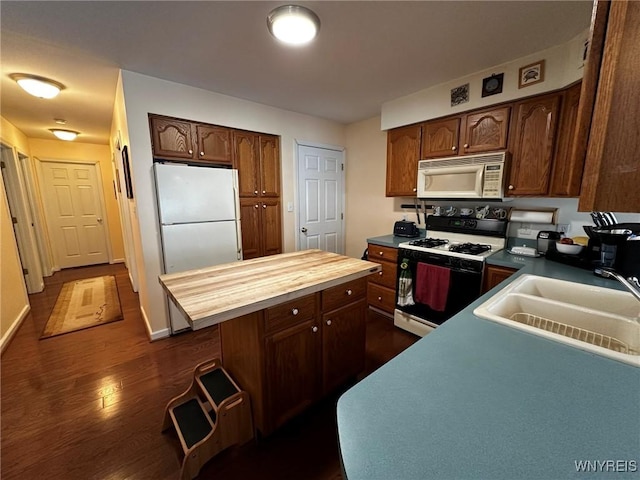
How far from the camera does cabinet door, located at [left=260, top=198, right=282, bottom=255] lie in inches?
127

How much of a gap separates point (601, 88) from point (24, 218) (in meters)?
5.75

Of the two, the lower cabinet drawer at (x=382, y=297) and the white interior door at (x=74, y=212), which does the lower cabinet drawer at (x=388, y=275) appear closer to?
the lower cabinet drawer at (x=382, y=297)

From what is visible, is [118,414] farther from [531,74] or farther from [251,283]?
[531,74]

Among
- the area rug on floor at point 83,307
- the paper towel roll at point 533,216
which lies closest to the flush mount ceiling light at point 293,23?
the paper towel roll at point 533,216

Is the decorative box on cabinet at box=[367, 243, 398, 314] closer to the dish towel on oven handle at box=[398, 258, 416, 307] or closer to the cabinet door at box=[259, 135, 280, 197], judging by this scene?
the dish towel on oven handle at box=[398, 258, 416, 307]

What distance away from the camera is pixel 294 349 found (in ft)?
4.90

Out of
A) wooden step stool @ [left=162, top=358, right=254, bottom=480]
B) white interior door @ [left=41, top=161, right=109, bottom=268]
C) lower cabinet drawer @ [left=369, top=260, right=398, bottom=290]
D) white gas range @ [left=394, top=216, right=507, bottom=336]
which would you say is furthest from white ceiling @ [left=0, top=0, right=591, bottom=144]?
white interior door @ [left=41, top=161, right=109, bottom=268]

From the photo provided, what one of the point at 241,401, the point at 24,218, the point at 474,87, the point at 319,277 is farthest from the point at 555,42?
the point at 24,218

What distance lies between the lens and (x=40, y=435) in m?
1.55

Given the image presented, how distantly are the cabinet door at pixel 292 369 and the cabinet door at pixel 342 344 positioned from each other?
2.6 inches

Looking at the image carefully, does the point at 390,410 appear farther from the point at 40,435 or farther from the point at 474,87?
the point at 474,87

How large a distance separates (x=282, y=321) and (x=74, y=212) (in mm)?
5910

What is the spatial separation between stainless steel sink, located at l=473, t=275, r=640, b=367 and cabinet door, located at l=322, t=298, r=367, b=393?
0.86 metres

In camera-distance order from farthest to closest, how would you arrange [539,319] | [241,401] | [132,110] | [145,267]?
1. [145,267]
2. [132,110]
3. [241,401]
4. [539,319]
